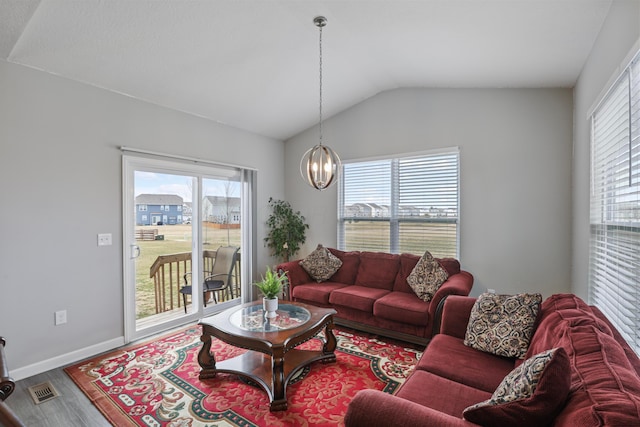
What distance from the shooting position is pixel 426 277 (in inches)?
144

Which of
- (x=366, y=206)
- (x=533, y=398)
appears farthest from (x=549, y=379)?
(x=366, y=206)

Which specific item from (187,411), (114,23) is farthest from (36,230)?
(187,411)

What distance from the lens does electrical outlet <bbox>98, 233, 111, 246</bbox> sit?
3.26m

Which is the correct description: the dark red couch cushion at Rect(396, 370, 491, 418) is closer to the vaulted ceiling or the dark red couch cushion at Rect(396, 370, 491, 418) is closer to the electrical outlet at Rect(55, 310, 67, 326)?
the vaulted ceiling

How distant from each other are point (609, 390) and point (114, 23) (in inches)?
144

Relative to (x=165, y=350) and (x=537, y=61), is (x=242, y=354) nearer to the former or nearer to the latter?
(x=165, y=350)

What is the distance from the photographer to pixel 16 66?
2.72 m

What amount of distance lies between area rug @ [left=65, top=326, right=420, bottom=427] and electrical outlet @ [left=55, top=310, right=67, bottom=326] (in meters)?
0.44

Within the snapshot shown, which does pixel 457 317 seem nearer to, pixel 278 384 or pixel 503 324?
pixel 503 324

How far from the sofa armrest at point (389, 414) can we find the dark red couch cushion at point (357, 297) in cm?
223

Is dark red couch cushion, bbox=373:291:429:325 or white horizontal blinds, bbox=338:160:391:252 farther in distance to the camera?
white horizontal blinds, bbox=338:160:391:252

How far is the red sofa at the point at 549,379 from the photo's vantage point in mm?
1063

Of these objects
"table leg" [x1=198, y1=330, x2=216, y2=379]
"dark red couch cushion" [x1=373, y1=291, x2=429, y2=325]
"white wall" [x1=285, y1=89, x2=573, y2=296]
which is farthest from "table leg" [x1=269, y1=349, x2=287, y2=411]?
"white wall" [x1=285, y1=89, x2=573, y2=296]

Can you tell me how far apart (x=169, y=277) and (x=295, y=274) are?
1627 millimetres
